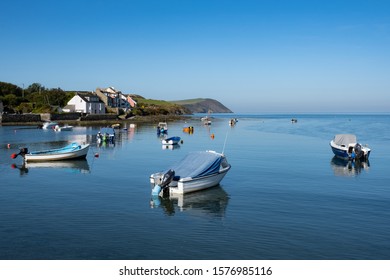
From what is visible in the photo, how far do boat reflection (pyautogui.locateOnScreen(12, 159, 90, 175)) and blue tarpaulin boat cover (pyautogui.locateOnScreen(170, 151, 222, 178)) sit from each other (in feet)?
36.4

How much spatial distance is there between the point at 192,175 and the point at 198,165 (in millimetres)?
1582

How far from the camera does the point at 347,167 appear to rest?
121ft

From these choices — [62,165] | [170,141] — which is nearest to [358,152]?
[170,141]

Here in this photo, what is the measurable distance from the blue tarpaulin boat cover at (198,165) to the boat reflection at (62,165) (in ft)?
36.4

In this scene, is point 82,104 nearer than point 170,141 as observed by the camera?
No

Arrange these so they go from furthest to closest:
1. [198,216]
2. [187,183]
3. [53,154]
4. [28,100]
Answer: [28,100] → [53,154] → [187,183] → [198,216]

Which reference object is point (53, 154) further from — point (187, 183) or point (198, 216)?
point (198, 216)

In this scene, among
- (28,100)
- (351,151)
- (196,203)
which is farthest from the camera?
(28,100)

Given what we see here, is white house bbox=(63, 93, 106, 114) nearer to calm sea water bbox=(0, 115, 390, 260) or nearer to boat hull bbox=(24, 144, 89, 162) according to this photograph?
boat hull bbox=(24, 144, 89, 162)

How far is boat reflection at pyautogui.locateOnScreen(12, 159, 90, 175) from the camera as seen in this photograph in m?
33.9

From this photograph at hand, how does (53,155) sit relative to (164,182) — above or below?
below

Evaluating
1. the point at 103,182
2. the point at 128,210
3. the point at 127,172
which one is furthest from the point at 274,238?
the point at 127,172

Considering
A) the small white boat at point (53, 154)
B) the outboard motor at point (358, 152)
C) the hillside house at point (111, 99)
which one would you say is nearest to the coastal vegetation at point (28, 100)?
the hillside house at point (111, 99)

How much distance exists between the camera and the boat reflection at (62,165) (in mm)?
33875
